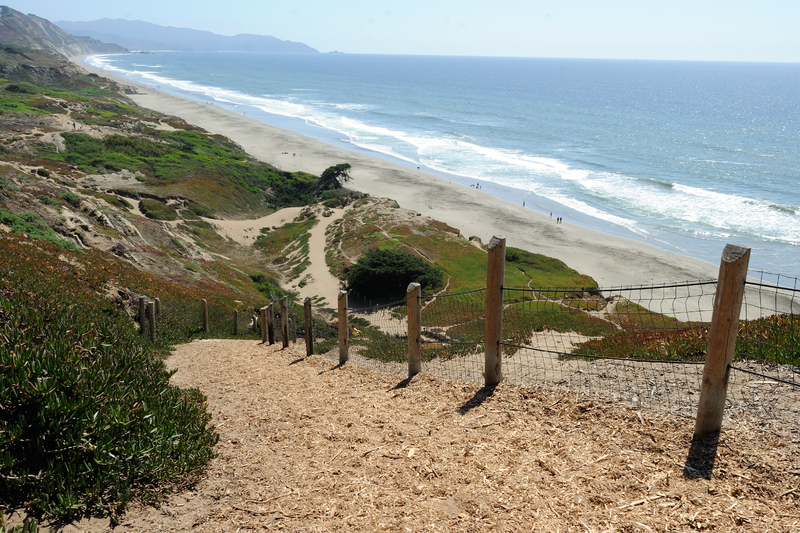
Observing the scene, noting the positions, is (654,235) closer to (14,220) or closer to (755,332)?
(755,332)

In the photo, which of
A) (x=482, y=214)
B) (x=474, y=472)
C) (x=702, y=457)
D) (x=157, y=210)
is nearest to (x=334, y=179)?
(x=482, y=214)

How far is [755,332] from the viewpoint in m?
9.07

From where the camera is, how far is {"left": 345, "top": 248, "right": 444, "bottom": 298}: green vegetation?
33.7 meters

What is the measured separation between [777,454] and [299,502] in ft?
15.8

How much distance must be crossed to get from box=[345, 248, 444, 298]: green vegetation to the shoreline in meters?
11.5

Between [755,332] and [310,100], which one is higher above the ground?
[310,100]

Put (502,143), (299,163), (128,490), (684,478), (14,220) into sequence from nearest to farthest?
(128,490) → (684,478) → (14,220) → (299,163) → (502,143)

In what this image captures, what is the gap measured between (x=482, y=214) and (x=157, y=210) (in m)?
27.4

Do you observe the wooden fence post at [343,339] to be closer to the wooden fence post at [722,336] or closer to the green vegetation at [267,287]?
the wooden fence post at [722,336]

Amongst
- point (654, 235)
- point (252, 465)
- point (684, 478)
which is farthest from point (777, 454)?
point (654, 235)

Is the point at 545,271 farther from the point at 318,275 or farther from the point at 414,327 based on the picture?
the point at 414,327

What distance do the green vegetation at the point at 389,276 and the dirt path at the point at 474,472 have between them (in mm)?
25255

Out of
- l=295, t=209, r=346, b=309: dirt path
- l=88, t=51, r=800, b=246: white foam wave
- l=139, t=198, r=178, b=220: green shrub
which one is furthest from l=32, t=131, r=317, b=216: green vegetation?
l=88, t=51, r=800, b=246: white foam wave

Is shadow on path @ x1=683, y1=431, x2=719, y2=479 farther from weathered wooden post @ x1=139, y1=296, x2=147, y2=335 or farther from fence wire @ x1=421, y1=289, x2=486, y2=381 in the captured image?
weathered wooden post @ x1=139, y1=296, x2=147, y2=335
